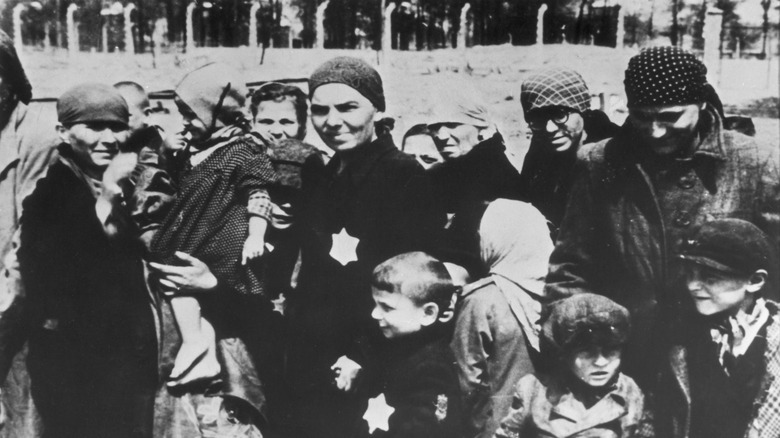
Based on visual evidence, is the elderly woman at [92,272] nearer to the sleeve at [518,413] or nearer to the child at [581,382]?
the sleeve at [518,413]

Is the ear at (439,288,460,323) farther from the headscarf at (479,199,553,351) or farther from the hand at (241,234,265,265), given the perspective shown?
the hand at (241,234,265,265)

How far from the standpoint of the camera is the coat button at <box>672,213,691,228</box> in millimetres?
4355

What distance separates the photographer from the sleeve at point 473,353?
14.5 feet

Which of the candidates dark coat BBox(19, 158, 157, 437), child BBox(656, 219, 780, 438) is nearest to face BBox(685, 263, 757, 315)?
child BBox(656, 219, 780, 438)

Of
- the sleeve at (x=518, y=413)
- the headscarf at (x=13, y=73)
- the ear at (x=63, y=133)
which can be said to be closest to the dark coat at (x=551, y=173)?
the sleeve at (x=518, y=413)

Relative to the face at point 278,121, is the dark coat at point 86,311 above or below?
below

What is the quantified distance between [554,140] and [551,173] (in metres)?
0.18

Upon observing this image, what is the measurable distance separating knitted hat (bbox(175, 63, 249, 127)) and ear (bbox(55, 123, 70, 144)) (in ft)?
2.16

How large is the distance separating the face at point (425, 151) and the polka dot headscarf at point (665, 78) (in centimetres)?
109

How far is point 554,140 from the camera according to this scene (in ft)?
14.6

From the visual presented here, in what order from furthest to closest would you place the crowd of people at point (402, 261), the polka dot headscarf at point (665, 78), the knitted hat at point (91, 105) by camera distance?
the knitted hat at point (91, 105) → the crowd of people at point (402, 261) → the polka dot headscarf at point (665, 78)

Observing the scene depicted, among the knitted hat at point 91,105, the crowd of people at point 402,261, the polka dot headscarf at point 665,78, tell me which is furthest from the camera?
the knitted hat at point 91,105

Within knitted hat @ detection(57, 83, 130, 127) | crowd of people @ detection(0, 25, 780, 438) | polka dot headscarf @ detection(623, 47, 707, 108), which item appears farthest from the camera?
knitted hat @ detection(57, 83, 130, 127)

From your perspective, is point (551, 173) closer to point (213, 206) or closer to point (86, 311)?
point (213, 206)
